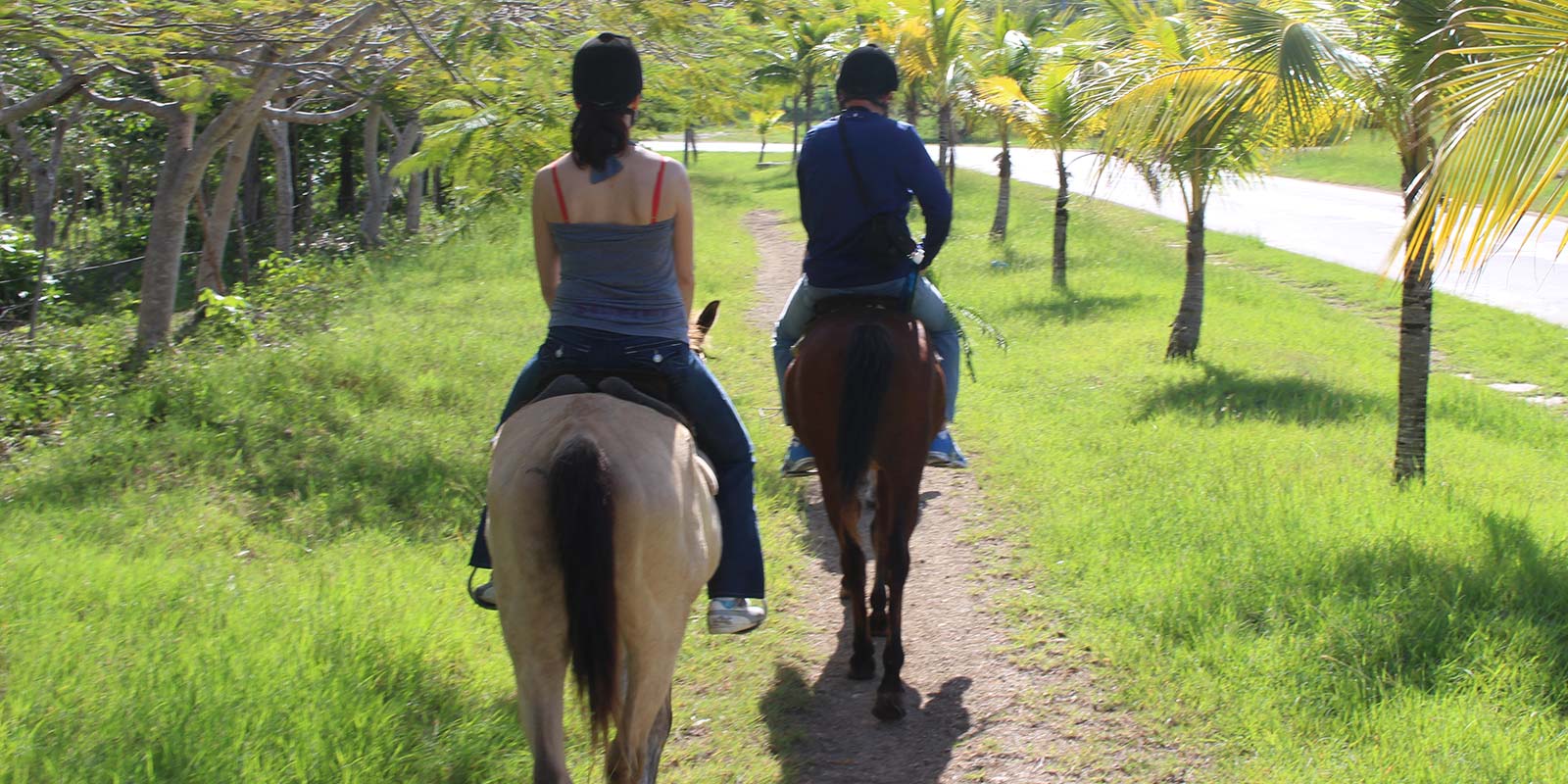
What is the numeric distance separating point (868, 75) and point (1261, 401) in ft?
20.0

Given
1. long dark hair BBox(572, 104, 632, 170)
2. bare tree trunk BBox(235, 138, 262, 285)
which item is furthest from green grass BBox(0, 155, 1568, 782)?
bare tree trunk BBox(235, 138, 262, 285)

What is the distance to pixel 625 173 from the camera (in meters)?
3.56

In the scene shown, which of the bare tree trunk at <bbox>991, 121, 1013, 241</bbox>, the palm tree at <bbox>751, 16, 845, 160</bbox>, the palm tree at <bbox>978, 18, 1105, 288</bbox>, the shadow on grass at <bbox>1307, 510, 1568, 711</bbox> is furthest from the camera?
the bare tree trunk at <bbox>991, 121, 1013, 241</bbox>

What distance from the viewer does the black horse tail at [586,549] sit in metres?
3.01

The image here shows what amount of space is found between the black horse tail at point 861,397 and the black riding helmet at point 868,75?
1.16 meters

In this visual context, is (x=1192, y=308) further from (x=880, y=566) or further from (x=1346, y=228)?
(x=1346, y=228)

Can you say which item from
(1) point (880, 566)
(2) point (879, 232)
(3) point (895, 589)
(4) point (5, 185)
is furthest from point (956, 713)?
(4) point (5, 185)

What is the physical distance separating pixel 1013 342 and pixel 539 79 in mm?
7223

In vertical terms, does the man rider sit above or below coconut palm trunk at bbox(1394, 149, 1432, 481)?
above

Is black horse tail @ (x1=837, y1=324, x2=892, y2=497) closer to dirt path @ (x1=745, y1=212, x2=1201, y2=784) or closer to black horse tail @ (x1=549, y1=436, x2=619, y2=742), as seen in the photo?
dirt path @ (x1=745, y1=212, x2=1201, y2=784)

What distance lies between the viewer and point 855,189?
4996mm

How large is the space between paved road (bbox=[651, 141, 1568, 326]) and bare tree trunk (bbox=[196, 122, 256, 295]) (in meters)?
8.42

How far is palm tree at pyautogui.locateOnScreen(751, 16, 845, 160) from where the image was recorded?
29.6 feet

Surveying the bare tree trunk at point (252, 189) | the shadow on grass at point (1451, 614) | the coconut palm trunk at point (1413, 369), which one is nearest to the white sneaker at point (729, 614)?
the shadow on grass at point (1451, 614)
